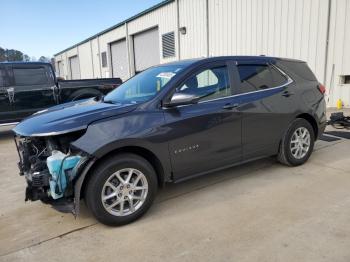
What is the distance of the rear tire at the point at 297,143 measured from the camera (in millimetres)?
4590

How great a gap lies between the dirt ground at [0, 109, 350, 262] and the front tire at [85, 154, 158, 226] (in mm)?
155

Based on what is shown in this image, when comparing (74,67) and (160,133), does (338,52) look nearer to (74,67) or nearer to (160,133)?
(160,133)

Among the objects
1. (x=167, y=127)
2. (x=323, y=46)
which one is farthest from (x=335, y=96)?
(x=167, y=127)

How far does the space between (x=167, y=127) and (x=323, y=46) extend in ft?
25.9

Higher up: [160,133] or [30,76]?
[30,76]

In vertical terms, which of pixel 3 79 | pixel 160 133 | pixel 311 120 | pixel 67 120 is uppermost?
pixel 3 79

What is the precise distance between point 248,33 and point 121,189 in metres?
9.93

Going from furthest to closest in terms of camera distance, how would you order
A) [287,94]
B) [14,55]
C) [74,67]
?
[14,55] < [74,67] < [287,94]

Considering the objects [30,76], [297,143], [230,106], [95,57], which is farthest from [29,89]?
[95,57]

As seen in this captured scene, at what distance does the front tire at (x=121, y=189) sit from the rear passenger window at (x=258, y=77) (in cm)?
181

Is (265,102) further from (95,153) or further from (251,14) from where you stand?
(251,14)

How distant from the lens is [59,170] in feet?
10.1

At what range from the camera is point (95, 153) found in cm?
303

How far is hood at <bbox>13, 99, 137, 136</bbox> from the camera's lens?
122 inches
